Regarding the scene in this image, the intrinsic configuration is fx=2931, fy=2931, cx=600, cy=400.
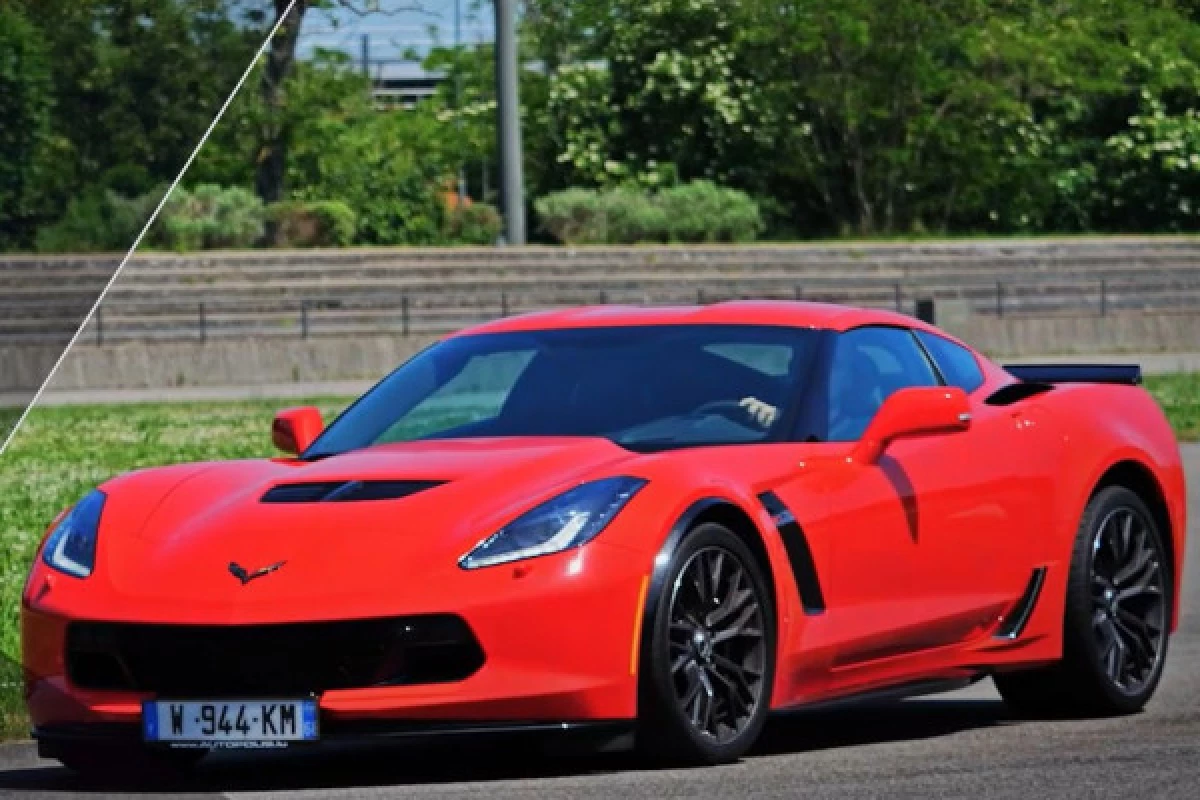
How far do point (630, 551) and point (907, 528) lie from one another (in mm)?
1305

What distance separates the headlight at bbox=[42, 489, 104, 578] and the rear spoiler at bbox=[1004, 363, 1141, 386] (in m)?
3.33

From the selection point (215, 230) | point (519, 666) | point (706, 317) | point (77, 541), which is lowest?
point (215, 230)

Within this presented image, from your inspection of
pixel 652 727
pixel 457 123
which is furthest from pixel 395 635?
pixel 457 123

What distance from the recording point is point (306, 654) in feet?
21.6

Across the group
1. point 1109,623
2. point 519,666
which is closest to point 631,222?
point 1109,623

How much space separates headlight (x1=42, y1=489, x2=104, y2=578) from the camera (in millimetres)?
6965

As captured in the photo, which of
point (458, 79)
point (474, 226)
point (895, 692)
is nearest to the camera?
point (895, 692)

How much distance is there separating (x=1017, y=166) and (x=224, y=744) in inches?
1749

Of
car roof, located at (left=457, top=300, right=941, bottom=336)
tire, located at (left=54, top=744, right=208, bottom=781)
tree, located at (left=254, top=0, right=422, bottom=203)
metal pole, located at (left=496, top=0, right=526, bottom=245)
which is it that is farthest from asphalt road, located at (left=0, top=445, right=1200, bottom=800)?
metal pole, located at (left=496, top=0, right=526, bottom=245)

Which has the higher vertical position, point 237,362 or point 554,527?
point 554,527

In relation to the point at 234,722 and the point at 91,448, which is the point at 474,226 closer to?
the point at 91,448

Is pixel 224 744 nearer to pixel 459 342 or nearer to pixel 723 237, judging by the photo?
pixel 459 342

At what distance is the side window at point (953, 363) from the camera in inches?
347

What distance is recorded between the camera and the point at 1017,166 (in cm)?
5003
